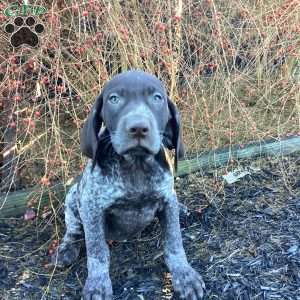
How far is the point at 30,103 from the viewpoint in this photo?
432cm

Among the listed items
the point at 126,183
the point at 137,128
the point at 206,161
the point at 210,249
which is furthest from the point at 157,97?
the point at 206,161

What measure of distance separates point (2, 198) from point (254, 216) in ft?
5.78

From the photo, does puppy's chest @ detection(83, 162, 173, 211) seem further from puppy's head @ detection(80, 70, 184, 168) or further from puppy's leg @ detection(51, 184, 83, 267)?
puppy's leg @ detection(51, 184, 83, 267)

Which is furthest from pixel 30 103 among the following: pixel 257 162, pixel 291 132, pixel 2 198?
pixel 291 132

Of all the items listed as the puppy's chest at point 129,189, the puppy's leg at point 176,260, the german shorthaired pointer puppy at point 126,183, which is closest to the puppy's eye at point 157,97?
the german shorthaired pointer puppy at point 126,183

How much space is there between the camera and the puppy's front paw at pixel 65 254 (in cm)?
346

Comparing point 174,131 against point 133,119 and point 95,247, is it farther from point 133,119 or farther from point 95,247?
point 95,247

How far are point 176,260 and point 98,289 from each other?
0.46 metres

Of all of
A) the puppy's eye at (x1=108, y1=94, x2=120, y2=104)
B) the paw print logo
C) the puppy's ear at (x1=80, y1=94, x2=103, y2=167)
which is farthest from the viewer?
the paw print logo

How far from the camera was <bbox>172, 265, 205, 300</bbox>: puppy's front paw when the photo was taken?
308 centimetres

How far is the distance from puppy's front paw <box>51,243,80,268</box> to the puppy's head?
709 millimetres

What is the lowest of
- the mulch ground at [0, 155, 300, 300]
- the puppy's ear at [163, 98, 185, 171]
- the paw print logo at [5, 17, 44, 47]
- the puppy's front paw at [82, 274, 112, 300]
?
the mulch ground at [0, 155, 300, 300]

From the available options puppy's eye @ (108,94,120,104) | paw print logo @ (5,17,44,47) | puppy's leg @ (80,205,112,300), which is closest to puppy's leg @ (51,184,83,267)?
puppy's leg @ (80,205,112,300)

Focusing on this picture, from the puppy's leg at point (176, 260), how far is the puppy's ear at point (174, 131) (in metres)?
0.28
